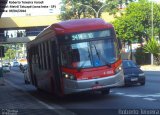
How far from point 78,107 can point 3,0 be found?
9159 millimetres

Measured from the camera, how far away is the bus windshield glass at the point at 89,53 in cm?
1872

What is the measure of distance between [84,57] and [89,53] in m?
0.24

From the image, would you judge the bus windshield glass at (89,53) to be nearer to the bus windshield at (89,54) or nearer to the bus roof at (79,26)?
the bus windshield at (89,54)

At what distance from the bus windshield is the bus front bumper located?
0.55 meters

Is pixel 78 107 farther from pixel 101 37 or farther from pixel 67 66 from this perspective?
pixel 101 37

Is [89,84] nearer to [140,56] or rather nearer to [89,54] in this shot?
[89,54]

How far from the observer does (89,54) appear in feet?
61.7

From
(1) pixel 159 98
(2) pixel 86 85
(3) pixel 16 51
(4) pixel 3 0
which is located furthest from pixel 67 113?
(3) pixel 16 51

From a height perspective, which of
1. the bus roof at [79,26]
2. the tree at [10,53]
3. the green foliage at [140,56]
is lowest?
the tree at [10,53]

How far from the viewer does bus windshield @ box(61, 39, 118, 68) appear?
61.4ft

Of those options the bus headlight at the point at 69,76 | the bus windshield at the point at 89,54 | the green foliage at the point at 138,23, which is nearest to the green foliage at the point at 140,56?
the green foliage at the point at 138,23

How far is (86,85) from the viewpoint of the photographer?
1848cm

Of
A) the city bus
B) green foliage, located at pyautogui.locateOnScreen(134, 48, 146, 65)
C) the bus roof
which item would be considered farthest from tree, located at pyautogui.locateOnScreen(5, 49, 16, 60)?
the city bus

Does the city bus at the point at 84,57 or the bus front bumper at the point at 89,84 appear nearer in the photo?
the bus front bumper at the point at 89,84
